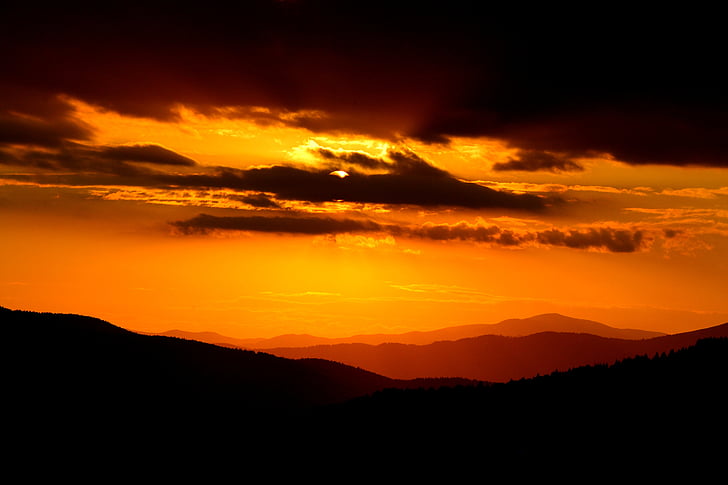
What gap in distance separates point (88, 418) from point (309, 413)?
62.1 meters

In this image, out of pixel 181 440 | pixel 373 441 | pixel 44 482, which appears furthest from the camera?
pixel 181 440

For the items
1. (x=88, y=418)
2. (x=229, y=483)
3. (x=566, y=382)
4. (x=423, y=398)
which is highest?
(x=566, y=382)

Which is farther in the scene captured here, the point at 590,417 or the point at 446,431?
the point at 446,431

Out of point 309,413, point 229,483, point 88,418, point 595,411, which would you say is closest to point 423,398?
point 309,413

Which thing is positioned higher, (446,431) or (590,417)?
(590,417)

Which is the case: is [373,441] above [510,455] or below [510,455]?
below

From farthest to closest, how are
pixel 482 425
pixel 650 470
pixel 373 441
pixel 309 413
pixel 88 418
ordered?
pixel 88 418, pixel 309 413, pixel 373 441, pixel 482 425, pixel 650 470

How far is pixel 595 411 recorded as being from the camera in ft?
328

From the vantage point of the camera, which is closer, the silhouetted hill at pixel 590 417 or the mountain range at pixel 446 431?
the silhouetted hill at pixel 590 417

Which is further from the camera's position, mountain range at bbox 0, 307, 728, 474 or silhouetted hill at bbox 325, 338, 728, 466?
mountain range at bbox 0, 307, 728, 474

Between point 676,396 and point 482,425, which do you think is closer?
point 676,396

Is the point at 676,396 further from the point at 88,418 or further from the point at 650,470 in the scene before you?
the point at 88,418

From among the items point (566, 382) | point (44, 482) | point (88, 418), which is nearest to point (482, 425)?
point (566, 382)

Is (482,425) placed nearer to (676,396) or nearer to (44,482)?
(676,396)
